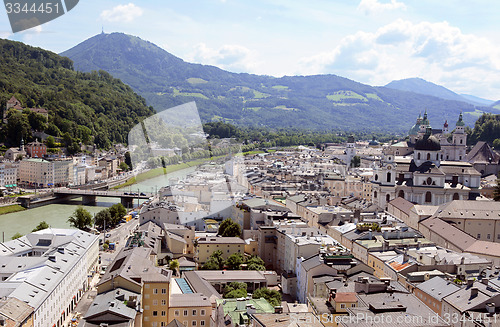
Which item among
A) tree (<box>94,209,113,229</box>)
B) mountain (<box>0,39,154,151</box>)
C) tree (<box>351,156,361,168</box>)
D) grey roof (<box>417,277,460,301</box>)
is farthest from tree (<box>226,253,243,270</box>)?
tree (<box>351,156,361,168</box>)

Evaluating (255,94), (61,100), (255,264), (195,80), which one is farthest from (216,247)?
(255,94)

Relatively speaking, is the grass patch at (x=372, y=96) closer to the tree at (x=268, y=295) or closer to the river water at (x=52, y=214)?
the river water at (x=52, y=214)

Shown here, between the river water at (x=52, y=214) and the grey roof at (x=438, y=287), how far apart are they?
11.8 metres

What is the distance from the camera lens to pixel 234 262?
11.6 metres

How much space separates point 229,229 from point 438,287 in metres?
6.33

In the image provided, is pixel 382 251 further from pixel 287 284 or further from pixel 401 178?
pixel 401 178

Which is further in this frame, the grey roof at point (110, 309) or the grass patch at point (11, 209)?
the grass patch at point (11, 209)

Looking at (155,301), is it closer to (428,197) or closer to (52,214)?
(428,197)

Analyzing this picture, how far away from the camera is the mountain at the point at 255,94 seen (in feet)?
266

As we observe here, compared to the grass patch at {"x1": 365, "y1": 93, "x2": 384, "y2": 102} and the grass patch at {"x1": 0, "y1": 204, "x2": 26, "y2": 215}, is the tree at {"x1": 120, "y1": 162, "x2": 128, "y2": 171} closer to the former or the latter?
the grass patch at {"x1": 0, "y1": 204, "x2": 26, "y2": 215}

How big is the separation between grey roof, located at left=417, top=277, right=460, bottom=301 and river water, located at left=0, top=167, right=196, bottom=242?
38.8 feet

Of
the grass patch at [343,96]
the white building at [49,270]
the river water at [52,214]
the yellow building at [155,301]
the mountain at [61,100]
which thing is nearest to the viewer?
the white building at [49,270]

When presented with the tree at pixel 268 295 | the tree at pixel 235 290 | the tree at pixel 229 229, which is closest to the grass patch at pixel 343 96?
the tree at pixel 229 229

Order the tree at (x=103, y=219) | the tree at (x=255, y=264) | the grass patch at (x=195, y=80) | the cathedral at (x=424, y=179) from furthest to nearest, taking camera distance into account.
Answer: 1. the grass patch at (x=195, y=80)
2. the cathedral at (x=424, y=179)
3. the tree at (x=103, y=219)
4. the tree at (x=255, y=264)
